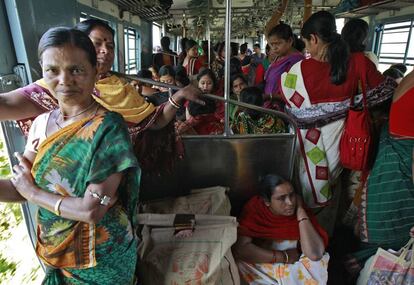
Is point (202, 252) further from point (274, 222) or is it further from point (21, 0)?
point (21, 0)

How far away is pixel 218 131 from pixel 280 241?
918mm

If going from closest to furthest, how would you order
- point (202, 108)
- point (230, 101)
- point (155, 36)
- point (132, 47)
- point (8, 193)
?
point (8, 193) → point (230, 101) → point (202, 108) → point (132, 47) → point (155, 36)

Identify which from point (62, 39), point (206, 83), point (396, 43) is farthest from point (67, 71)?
point (396, 43)

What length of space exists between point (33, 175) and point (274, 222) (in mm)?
1462

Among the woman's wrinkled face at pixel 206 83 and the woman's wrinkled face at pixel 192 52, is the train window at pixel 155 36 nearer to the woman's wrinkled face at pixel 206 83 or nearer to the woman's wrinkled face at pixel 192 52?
the woman's wrinkled face at pixel 192 52

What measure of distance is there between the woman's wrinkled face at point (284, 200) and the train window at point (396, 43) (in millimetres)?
4392

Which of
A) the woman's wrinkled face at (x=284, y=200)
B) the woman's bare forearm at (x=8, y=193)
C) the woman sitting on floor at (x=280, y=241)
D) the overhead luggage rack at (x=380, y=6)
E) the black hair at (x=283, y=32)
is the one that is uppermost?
the overhead luggage rack at (x=380, y=6)

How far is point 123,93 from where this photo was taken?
4.82 ft

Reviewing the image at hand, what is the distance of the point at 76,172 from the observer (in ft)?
3.09

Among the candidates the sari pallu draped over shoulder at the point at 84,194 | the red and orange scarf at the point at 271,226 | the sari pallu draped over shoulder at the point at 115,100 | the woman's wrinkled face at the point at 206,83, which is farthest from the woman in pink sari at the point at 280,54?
the sari pallu draped over shoulder at the point at 84,194

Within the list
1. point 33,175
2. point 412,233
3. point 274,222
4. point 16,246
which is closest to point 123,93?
point 33,175

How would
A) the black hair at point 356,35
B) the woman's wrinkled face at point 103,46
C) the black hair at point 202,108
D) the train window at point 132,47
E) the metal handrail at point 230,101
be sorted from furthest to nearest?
the train window at point 132,47
the black hair at point 202,108
the black hair at point 356,35
the metal handrail at point 230,101
the woman's wrinkled face at point 103,46

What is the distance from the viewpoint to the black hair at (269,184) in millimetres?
1918

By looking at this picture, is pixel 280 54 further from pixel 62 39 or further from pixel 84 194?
pixel 84 194
